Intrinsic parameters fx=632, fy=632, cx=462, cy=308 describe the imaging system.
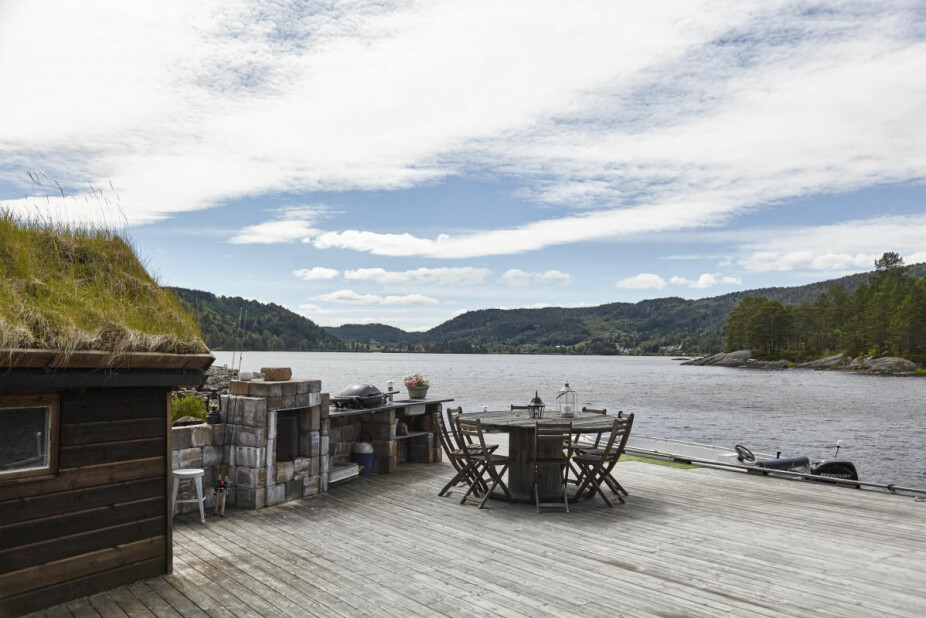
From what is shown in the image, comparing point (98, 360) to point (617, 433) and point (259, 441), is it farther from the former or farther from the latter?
point (617, 433)

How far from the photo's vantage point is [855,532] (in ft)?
21.1

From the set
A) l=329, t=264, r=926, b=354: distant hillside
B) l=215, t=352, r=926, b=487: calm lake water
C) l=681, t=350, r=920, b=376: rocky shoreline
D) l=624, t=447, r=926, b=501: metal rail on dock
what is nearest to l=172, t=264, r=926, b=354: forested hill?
l=329, t=264, r=926, b=354: distant hillside

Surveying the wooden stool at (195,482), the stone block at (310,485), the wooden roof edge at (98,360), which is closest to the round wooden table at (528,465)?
the stone block at (310,485)

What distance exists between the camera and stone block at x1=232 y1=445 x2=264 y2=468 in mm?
7074

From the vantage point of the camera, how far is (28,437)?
421 centimetres

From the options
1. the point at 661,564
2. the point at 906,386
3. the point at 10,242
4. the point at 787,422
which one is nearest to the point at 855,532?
the point at 661,564

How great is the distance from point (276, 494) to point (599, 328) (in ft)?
559

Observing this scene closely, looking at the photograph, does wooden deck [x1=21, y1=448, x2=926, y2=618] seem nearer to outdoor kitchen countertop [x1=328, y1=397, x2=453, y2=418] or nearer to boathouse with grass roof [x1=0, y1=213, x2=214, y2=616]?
boathouse with grass roof [x1=0, y1=213, x2=214, y2=616]

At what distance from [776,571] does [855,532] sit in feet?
5.97

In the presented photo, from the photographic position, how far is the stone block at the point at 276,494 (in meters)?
7.23

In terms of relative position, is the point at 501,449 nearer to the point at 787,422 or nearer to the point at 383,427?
the point at 383,427

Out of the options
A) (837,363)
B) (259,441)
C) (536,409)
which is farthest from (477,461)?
→ (837,363)

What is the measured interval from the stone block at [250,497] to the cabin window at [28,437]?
9.80 ft

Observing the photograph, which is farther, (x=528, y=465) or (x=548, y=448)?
A: (x=528, y=465)
